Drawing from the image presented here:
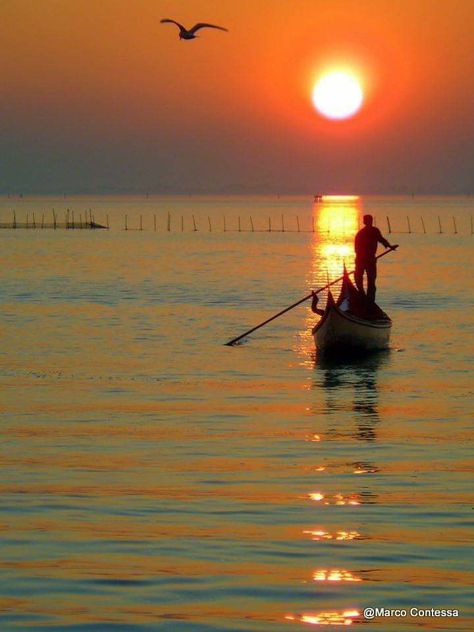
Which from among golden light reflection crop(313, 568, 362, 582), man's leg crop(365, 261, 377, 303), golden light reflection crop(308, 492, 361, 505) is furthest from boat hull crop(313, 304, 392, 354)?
golden light reflection crop(313, 568, 362, 582)

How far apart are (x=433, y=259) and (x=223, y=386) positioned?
59.8 m

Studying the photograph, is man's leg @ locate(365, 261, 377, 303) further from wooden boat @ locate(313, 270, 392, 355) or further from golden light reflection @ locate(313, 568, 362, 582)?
golden light reflection @ locate(313, 568, 362, 582)

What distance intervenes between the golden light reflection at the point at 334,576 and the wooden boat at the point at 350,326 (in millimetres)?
15469

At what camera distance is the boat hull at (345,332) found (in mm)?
25172

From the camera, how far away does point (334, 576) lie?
9.45 metres

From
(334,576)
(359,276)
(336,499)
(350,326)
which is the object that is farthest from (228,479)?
(359,276)

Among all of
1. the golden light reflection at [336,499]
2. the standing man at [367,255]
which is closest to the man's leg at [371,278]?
A: the standing man at [367,255]

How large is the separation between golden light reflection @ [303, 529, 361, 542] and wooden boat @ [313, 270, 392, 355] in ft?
46.7

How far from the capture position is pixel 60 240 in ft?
361

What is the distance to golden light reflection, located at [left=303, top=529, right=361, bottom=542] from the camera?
10594mm

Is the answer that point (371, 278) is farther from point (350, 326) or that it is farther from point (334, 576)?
point (334, 576)

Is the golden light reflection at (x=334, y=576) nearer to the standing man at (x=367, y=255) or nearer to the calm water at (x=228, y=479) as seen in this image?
the calm water at (x=228, y=479)

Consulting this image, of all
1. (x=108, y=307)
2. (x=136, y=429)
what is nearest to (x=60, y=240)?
(x=108, y=307)

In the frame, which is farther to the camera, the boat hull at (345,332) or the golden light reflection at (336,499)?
the boat hull at (345,332)
